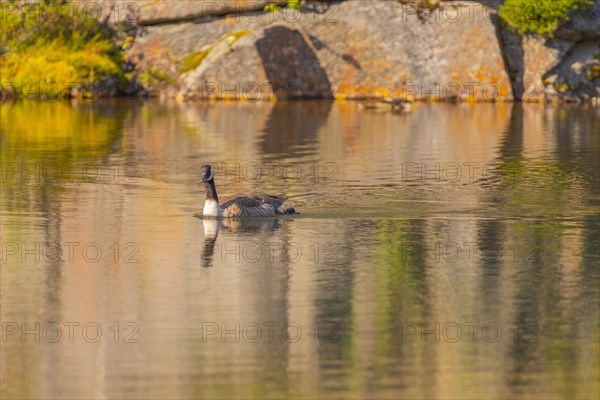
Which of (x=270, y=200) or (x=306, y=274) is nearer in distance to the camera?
(x=306, y=274)

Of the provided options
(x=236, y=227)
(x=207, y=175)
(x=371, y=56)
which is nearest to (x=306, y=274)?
(x=236, y=227)

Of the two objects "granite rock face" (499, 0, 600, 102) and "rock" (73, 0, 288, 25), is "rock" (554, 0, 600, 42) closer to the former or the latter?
"granite rock face" (499, 0, 600, 102)

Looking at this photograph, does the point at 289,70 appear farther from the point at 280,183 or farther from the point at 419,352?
the point at 419,352

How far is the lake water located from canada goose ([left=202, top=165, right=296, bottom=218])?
0.24 meters

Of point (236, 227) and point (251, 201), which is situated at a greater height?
point (251, 201)

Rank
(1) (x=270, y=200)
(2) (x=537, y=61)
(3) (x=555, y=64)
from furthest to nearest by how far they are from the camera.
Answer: (2) (x=537, y=61), (3) (x=555, y=64), (1) (x=270, y=200)

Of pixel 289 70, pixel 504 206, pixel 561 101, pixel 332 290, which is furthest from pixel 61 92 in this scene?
pixel 332 290

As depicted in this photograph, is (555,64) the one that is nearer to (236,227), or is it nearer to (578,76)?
(578,76)

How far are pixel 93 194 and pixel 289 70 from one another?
2416cm

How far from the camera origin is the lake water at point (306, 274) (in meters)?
11.8

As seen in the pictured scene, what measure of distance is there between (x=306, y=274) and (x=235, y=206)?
13.6 feet

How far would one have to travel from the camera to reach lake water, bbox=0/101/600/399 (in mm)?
11805

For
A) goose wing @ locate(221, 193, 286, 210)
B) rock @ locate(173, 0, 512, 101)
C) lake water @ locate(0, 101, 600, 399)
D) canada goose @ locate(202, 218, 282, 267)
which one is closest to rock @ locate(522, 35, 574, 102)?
rock @ locate(173, 0, 512, 101)

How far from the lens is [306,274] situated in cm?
1588
